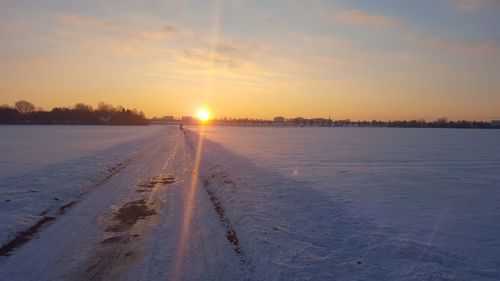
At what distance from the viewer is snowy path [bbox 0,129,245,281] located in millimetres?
6031

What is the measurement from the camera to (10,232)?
8.21 metres

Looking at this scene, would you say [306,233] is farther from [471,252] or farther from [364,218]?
[471,252]

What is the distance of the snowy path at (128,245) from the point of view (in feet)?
19.8

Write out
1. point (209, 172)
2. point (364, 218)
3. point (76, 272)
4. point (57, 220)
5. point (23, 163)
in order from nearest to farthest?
1. point (76, 272)
2. point (57, 220)
3. point (364, 218)
4. point (209, 172)
5. point (23, 163)

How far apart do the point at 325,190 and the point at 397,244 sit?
→ 5.92 m

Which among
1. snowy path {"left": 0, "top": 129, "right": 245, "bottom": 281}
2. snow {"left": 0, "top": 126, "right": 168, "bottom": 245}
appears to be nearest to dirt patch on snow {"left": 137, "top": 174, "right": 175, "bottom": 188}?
snow {"left": 0, "top": 126, "right": 168, "bottom": 245}

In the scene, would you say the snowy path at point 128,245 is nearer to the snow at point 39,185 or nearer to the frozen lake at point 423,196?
the snow at point 39,185

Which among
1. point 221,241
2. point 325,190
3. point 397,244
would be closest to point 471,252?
point 397,244

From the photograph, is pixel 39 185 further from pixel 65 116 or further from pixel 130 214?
pixel 65 116

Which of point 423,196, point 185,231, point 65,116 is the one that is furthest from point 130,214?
point 65,116

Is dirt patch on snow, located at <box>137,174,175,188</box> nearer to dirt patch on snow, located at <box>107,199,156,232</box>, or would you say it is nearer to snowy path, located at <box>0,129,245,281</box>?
snowy path, located at <box>0,129,245,281</box>

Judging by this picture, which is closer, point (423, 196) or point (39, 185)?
point (423, 196)

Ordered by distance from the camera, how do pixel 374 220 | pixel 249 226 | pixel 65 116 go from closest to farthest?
pixel 249 226, pixel 374 220, pixel 65 116

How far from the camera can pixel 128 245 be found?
7398 millimetres
